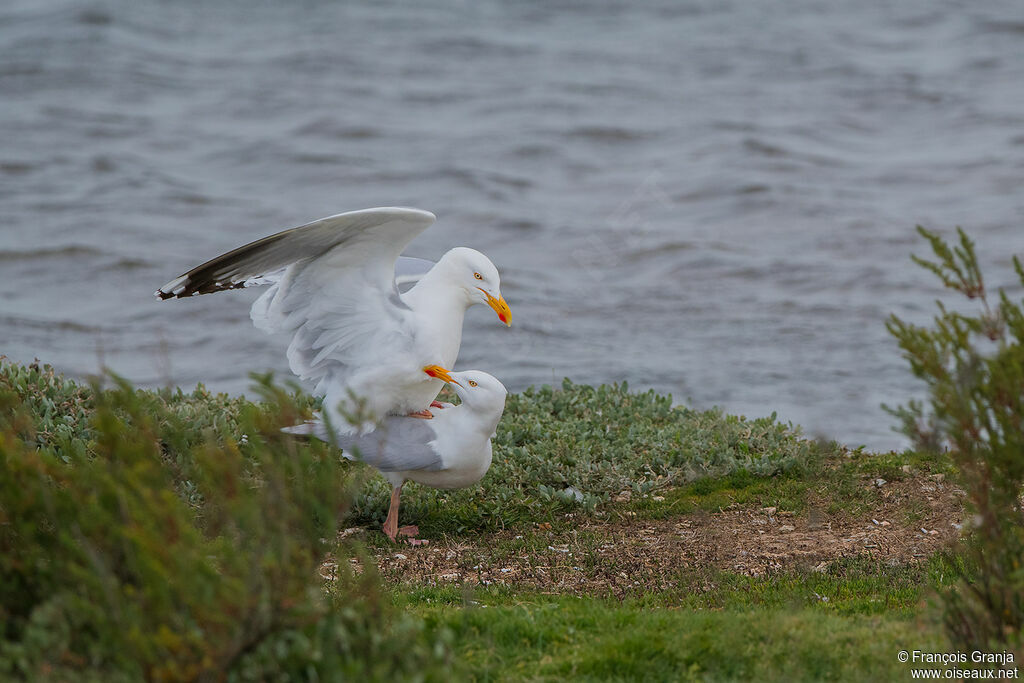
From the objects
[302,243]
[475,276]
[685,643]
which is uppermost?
[302,243]

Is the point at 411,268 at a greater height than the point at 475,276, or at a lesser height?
lesser

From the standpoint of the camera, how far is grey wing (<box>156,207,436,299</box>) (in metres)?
6.04

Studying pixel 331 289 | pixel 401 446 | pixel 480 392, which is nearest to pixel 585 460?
pixel 480 392

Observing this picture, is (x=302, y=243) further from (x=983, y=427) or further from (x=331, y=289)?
(x=983, y=427)

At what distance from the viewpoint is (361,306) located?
21.7ft

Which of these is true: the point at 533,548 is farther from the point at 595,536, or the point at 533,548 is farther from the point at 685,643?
the point at 685,643

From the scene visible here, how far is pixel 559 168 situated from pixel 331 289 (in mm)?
12696

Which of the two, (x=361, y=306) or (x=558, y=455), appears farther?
(x=558, y=455)

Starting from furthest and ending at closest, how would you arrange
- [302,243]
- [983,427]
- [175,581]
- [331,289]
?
[331,289]
[302,243]
[983,427]
[175,581]

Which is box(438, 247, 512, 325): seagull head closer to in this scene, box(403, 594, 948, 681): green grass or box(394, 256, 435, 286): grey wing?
box(394, 256, 435, 286): grey wing

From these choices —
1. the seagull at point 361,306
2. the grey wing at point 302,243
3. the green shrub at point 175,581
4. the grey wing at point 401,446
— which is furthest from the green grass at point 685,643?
the grey wing at point 302,243

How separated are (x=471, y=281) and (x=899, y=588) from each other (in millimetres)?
2881

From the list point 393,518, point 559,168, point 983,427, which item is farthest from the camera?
point 559,168

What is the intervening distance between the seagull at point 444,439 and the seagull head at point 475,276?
483 mm
